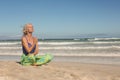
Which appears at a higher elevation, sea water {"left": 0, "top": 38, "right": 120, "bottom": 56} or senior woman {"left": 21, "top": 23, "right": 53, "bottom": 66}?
senior woman {"left": 21, "top": 23, "right": 53, "bottom": 66}

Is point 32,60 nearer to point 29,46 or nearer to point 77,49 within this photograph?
point 29,46

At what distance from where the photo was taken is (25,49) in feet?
27.7

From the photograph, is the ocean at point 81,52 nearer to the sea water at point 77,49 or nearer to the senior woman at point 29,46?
the sea water at point 77,49

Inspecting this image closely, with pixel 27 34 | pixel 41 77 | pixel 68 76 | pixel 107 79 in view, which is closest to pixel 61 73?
pixel 68 76

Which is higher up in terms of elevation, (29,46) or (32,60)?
(29,46)

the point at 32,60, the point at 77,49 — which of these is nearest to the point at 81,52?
the point at 77,49

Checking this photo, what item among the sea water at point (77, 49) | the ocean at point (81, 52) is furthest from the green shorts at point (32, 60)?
the sea water at point (77, 49)

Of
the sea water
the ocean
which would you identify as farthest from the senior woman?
the sea water

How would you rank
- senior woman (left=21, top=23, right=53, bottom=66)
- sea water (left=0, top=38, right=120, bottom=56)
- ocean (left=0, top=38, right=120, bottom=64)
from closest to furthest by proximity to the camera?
senior woman (left=21, top=23, right=53, bottom=66) < ocean (left=0, top=38, right=120, bottom=64) < sea water (left=0, top=38, right=120, bottom=56)

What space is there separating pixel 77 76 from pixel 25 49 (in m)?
2.15

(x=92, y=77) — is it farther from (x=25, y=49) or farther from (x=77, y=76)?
(x=25, y=49)

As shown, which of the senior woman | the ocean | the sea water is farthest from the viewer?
the sea water

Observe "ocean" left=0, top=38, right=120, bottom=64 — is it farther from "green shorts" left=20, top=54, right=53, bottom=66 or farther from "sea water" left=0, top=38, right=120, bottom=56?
"green shorts" left=20, top=54, right=53, bottom=66

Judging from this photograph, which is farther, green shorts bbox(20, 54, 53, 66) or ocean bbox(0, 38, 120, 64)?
ocean bbox(0, 38, 120, 64)
